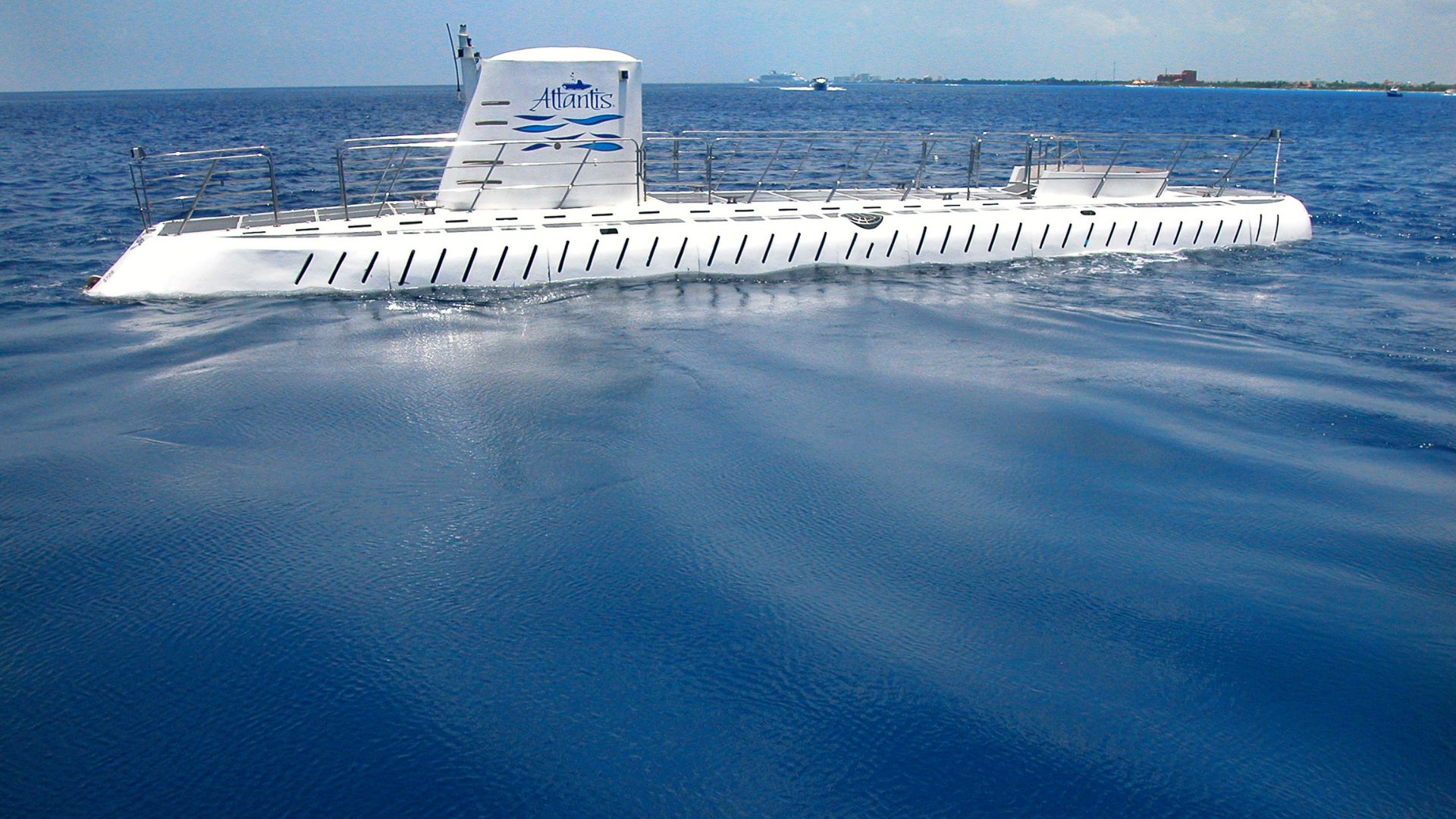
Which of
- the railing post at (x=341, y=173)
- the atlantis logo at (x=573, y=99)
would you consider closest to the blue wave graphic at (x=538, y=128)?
the atlantis logo at (x=573, y=99)

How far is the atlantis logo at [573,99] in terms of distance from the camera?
1585 cm

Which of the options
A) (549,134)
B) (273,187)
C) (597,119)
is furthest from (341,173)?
(597,119)

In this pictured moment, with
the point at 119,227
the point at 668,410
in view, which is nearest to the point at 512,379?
the point at 668,410

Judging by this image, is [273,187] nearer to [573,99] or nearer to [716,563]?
[573,99]

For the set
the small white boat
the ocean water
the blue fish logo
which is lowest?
the ocean water

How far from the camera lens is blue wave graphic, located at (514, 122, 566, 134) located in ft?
52.1

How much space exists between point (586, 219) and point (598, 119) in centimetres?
171

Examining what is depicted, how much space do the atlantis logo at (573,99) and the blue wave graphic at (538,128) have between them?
0.26 metres

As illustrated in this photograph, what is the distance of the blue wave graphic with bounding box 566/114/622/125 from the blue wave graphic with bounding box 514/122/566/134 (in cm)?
21

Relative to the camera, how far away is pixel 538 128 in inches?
628

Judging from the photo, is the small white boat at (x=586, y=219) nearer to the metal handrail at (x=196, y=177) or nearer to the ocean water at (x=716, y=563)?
the metal handrail at (x=196, y=177)

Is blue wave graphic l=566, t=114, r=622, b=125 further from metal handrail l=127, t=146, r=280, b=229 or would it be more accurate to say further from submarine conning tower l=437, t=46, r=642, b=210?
metal handrail l=127, t=146, r=280, b=229

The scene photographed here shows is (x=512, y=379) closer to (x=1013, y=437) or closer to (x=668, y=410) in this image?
(x=668, y=410)

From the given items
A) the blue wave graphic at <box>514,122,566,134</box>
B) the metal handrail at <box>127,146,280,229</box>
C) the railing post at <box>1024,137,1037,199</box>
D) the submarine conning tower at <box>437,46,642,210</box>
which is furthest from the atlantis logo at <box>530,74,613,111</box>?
the railing post at <box>1024,137,1037,199</box>
